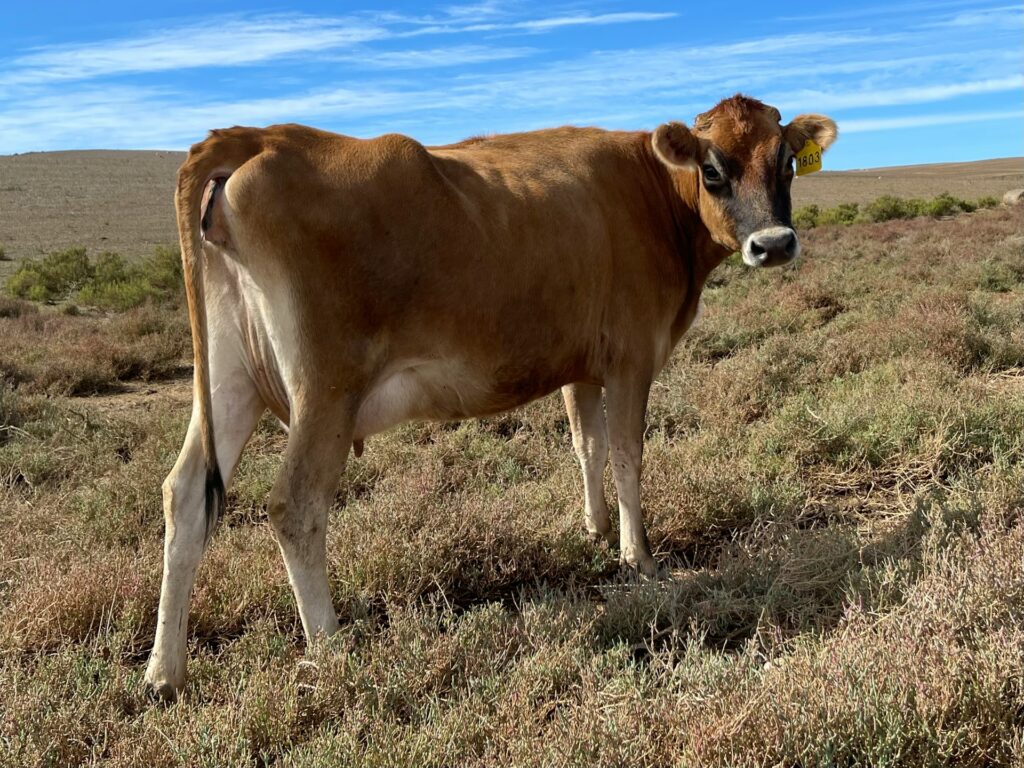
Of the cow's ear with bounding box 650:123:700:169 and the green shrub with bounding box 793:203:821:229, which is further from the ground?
the green shrub with bounding box 793:203:821:229

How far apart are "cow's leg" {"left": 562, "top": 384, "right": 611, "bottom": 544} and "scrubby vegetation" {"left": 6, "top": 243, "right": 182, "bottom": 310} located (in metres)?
12.0

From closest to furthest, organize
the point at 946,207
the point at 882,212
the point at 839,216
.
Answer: the point at 882,212 → the point at 839,216 → the point at 946,207

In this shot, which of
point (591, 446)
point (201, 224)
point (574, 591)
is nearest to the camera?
point (201, 224)

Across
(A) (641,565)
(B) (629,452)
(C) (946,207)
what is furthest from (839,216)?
(A) (641,565)

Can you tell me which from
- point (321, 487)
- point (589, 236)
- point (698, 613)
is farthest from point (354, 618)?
point (589, 236)

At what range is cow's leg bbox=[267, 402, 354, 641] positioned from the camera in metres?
3.46

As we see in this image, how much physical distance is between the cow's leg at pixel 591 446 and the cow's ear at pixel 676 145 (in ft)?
4.54

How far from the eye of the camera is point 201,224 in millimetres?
3383

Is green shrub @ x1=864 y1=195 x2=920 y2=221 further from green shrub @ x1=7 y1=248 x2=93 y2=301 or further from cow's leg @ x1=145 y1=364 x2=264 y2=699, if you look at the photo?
cow's leg @ x1=145 y1=364 x2=264 y2=699

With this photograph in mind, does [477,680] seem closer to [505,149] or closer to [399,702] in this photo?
[399,702]

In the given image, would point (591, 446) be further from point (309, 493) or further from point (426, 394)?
point (309, 493)

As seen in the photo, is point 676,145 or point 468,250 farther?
point 676,145

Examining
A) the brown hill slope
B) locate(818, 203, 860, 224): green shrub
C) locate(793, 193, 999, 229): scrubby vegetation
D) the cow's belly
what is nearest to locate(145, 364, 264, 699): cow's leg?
the cow's belly

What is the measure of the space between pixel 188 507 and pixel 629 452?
2165mm
